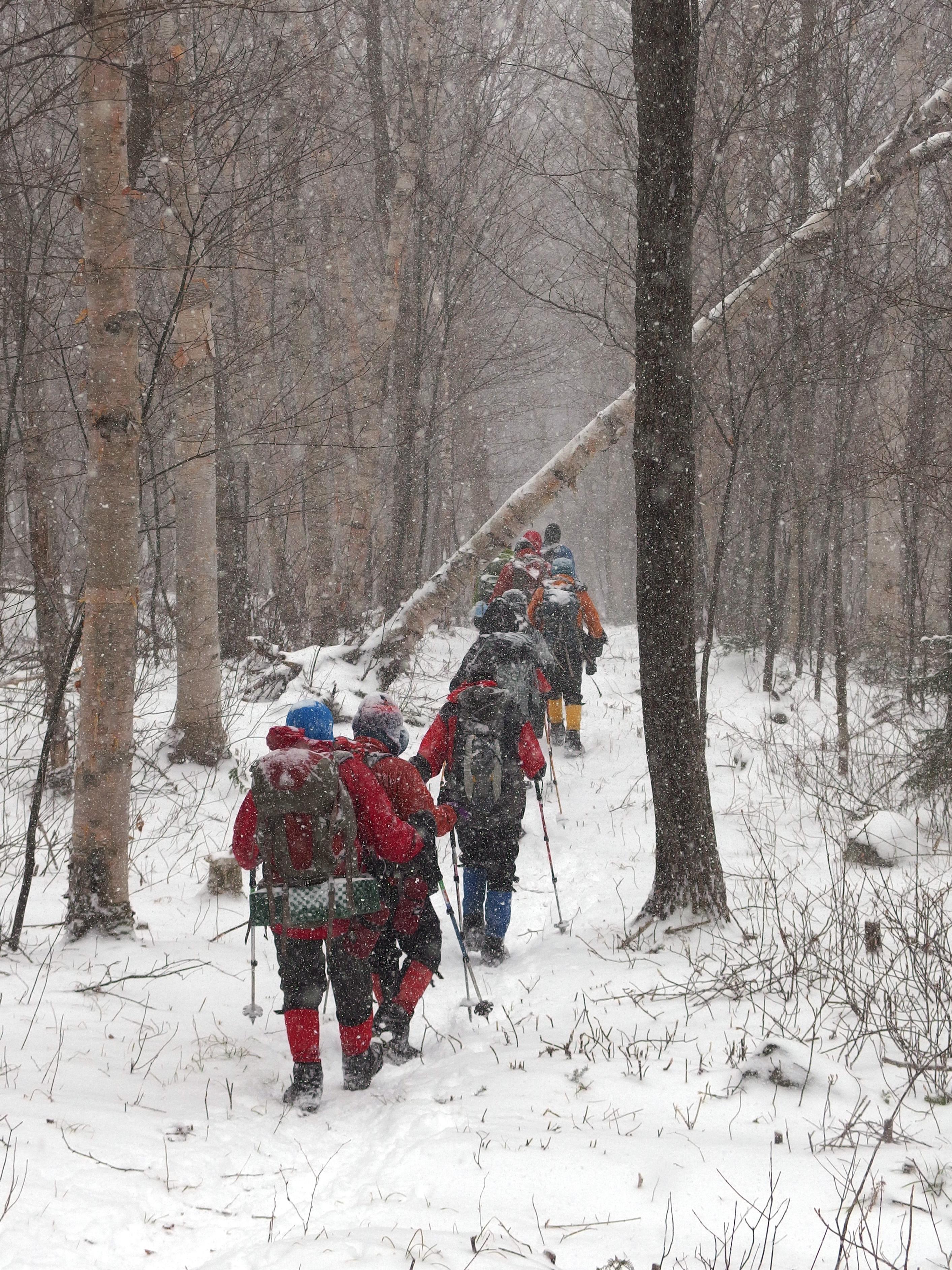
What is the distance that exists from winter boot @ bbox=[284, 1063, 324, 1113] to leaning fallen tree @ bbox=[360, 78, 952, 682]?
20.7 feet

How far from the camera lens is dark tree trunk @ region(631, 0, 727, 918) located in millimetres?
5000

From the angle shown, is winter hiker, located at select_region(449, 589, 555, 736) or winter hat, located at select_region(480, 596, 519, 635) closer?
winter hiker, located at select_region(449, 589, 555, 736)

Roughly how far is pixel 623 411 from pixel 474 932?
6398 millimetres

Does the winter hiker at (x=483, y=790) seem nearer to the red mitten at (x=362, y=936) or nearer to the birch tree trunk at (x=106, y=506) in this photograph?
the red mitten at (x=362, y=936)

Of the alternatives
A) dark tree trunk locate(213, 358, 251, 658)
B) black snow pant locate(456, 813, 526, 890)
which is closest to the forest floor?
black snow pant locate(456, 813, 526, 890)

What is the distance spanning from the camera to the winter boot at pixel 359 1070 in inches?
160

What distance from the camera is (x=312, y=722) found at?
4.08 metres

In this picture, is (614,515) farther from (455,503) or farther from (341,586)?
(341,586)

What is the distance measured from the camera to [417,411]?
1291 cm

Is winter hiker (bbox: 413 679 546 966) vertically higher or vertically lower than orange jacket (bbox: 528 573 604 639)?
lower

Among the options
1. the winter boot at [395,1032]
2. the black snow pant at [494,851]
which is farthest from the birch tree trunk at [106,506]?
the black snow pant at [494,851]

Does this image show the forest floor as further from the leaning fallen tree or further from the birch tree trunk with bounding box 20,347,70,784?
Result: the leaning fallen tree

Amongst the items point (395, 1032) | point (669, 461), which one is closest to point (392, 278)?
point (669, 461)

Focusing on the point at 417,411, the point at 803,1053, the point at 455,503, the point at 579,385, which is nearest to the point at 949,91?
the point at 417,411
